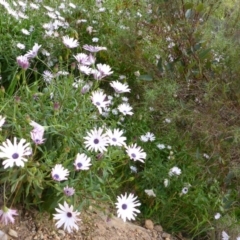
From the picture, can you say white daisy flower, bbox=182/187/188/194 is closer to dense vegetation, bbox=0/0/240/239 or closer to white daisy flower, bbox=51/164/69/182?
dense vegetation, bbox=0/0/240/239

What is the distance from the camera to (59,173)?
74.7 inches

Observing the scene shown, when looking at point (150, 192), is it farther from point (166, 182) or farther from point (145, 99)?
point (145, 99)

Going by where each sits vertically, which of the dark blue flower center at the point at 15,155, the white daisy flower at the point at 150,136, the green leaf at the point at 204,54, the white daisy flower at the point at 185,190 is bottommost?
the dark blue flower center at the point at 15,155

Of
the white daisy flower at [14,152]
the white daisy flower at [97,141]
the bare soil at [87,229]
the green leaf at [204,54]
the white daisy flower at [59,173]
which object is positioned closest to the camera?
the white daisy flower at [14,152]

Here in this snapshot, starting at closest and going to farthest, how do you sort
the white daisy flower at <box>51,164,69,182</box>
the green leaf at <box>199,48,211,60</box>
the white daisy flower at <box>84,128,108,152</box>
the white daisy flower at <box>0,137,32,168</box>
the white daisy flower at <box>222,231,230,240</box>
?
→ the white daisy flower at <box>0,137,32,168</box> < the white daisy flower at <box>51,164,69,182</box> < the white daisy flower at <box>84,128,108,152</box> < the white daisy flower at <box>222,231,230,240</box> < the green leaf at <box>199,48,211,60</box>

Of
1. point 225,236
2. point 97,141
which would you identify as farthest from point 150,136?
point 97,141

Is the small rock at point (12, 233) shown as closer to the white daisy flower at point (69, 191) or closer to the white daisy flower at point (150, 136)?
the white daisy flower at point (69, 191)

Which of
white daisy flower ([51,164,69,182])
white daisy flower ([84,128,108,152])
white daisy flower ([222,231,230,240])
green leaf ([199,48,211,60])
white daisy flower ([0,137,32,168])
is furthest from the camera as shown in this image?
green leaf ([199,48,211,60])

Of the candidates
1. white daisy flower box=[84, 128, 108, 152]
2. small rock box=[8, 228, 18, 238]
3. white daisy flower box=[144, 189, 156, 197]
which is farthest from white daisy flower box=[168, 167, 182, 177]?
small rock box=[8, 228, 18, 238]

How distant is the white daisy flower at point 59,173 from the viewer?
188 centimetres

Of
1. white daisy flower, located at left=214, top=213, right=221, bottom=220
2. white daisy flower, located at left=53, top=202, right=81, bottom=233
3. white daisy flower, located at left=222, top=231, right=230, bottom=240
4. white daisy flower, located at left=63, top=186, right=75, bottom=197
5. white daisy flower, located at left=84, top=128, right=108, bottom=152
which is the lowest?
white daisy flower, located at left=53, top=202, right=81, bottom=233

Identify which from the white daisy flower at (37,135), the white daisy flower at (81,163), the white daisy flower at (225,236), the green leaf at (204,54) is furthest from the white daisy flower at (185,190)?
the white daisy flower at (37,135)

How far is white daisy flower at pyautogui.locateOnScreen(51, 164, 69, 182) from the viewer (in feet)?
6.16

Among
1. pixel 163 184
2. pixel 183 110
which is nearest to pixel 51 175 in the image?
pixel 163 184
